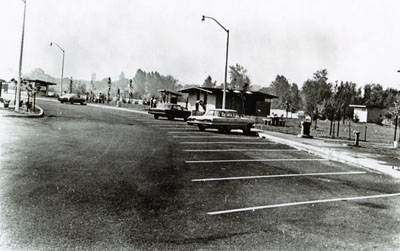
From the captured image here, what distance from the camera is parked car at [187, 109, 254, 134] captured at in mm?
21766

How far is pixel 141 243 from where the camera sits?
16.4ft

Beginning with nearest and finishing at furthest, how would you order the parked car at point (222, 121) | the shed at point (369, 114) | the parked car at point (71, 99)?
the parked car at point (222, 121)
the parked car at point (71, 99)
the shed at point (369, 114)

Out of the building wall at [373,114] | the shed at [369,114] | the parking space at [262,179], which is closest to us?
the parking space at [262,179]

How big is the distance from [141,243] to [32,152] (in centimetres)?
750

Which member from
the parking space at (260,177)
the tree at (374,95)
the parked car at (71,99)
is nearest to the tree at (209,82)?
the tree at (374,95)

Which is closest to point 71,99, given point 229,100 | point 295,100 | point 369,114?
point 229,100

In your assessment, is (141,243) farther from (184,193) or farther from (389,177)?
(389,177)

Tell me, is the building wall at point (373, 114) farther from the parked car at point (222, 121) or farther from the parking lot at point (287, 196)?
the parking lot at point (287, 196)

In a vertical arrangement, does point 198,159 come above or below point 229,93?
below

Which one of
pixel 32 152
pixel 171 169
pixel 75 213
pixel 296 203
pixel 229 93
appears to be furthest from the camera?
pixel 229 93

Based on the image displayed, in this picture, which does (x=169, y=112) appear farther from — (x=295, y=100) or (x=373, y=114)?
(x=295, y=100)

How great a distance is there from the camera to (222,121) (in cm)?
2186

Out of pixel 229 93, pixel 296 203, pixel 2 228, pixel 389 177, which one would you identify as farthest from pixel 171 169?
pixel 229 93

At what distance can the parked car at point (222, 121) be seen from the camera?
21766mm
